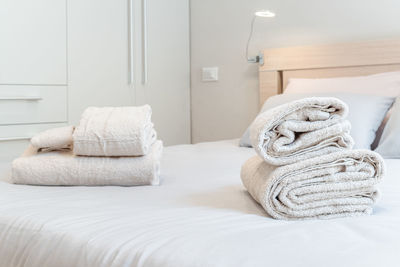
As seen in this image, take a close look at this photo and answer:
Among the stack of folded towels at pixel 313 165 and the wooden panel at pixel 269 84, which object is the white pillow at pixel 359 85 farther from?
the stack of folded towels at pixel 313 165

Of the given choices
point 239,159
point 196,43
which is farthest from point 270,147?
point 196,43

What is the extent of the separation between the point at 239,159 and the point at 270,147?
892 millimetres

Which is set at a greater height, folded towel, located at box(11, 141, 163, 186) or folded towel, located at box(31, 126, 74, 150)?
folded towel, located at box(31, 126, 74, 150)

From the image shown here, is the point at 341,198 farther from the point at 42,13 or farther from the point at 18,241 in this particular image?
the point at 42,13

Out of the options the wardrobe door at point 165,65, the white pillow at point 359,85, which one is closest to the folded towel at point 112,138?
the white pillow at point 359,85

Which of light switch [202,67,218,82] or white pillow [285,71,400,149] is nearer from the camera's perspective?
white pillow [285,71,400,149]

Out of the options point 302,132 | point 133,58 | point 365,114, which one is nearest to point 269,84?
point 133,58

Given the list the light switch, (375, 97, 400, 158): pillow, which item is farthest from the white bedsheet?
the light switch

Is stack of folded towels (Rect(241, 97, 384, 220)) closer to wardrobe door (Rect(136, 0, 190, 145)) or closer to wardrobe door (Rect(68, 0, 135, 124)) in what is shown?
wardrobe door (Rect(68, 0, 135, 124))

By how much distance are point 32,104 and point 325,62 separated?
1559mm

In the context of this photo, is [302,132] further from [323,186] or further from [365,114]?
[365,114]

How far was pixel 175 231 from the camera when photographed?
86 cm

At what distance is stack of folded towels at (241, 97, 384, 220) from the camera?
94cm

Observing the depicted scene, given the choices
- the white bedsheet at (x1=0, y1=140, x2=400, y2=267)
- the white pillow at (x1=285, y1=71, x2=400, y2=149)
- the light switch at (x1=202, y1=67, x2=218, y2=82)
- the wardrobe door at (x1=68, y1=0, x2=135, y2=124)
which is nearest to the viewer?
the white bedsheet at (x1=0, y1=140, x2=400, y2=267)
